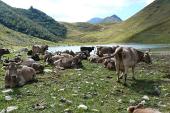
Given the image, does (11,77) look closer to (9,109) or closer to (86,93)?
(86,93)

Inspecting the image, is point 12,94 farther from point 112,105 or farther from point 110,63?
point 110,63

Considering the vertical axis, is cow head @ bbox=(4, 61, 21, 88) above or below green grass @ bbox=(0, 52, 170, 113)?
above

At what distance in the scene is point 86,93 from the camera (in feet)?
76.5

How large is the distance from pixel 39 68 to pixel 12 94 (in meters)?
10.2

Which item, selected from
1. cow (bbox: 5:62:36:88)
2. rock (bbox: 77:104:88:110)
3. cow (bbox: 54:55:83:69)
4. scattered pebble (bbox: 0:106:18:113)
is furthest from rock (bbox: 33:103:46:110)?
cow (bbox: 54:55:83:69)

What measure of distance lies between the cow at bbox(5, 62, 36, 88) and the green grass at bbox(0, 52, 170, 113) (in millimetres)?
615

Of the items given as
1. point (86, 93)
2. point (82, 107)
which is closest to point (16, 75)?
point (86, 93)

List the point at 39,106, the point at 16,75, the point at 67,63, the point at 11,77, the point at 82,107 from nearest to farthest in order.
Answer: the point at 82,107, the point at 39,106, the point at 11,77, the point at 16,75, the point at 67,63

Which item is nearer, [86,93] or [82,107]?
[82,107]

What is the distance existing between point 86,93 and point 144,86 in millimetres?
5529

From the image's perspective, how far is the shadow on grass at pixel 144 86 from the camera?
2495cm

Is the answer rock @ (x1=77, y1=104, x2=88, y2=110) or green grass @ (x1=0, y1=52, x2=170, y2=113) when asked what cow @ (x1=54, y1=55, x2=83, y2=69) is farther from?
rock @ (x1=77, y1=104, x2=88, y2=110)

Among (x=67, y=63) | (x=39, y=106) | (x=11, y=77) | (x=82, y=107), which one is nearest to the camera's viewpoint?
(x=82, y=107)

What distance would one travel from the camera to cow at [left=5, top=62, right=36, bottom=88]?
86.9ft
